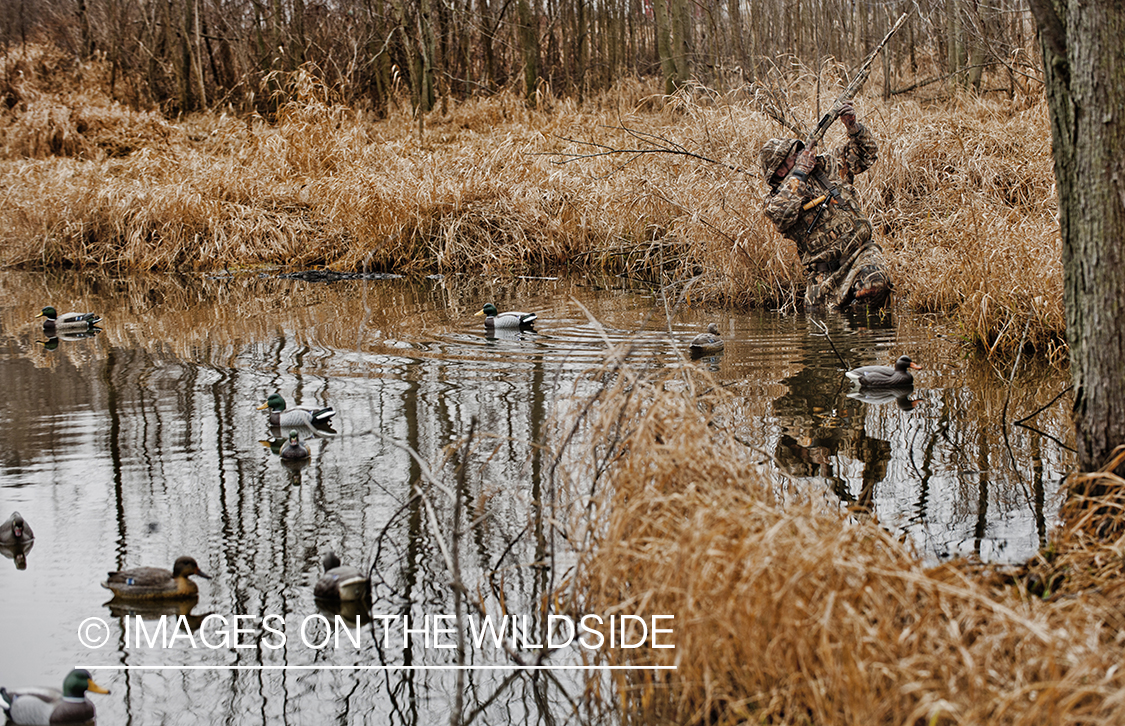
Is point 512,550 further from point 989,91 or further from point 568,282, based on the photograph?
point 989,91

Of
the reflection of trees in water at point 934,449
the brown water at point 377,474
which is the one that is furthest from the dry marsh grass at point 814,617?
the reflection of trees in water at point 934,449

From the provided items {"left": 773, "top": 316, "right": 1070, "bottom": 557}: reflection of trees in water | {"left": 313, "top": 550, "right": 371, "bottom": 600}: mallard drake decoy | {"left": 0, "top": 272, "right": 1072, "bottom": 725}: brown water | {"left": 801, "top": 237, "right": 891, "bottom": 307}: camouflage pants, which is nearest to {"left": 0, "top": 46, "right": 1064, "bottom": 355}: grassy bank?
{"left": 801, "top": 237, "right": 891, "bottom": 307}: camouflage pants

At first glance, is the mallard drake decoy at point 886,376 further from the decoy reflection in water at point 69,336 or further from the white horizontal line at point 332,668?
the decoy reflection in water at point 69,336

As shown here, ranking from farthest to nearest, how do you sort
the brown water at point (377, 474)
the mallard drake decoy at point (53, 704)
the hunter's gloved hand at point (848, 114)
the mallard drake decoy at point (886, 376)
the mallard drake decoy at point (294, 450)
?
the hunter's gloved hand at point (848, 114) → the mallard drake decoy at point (886, 376) → the mallard drake decoy at point (294, 450) → the brown water at point (377, 474) → the mallard drake decoy at point (53, 704)

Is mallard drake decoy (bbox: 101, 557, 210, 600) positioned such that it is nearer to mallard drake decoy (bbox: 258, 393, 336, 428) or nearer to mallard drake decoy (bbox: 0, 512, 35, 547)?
mallard drake decoy (bbox: 0, 512, 35, 547)

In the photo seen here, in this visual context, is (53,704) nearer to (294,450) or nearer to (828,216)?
(294,450)

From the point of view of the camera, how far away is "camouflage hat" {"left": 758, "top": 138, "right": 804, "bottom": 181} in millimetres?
9828

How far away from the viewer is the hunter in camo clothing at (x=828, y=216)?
984cm

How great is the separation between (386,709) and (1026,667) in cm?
201

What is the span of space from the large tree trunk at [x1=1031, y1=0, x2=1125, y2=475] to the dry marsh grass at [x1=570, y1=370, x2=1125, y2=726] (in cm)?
52

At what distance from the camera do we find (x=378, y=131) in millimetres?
21219

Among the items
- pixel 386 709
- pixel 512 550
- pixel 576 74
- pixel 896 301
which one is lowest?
pixel 386 709

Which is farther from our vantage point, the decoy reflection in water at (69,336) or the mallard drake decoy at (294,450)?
the decoy reflection in water at (69,336)

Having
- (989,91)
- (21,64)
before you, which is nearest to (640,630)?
(989,91)
